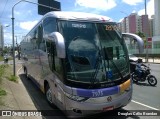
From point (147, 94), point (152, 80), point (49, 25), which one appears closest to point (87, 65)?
point (49, 25)

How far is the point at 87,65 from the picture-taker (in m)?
7.73

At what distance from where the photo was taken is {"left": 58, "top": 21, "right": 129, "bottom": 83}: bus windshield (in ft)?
25.0

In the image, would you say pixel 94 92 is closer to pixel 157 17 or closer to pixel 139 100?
pixel 139 100

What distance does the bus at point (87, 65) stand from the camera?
7.32m

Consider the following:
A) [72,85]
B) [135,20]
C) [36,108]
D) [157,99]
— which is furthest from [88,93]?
[135,20]

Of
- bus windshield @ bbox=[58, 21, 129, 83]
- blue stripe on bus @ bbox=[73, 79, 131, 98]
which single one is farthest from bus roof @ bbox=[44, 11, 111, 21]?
blue stripe on bus @ bbox=[73, 79, 131, 98]

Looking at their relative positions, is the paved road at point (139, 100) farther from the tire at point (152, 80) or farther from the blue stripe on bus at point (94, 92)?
the blue stripe on bus at point (94, 92)

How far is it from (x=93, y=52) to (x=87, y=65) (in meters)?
0.44

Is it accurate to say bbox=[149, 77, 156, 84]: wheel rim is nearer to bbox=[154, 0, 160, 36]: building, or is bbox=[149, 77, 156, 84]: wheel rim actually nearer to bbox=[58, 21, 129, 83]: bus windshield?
bbox=[58, 21, 129, 83]: bus windshield

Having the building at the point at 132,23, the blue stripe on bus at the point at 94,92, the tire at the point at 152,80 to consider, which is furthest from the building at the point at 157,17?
the blue stripe on bus at the point at 94,92

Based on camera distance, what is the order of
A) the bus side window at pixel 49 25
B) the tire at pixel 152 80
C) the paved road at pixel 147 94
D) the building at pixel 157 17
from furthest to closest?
1. the building at pixel 157 17
2. the tire at pixel 152 80
3. the paved road at pixel 147 94
4. the bus side window at pixel 49 25

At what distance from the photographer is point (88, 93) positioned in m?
7.25

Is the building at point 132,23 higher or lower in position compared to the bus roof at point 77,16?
higher

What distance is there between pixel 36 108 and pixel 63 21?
324 centimetres
